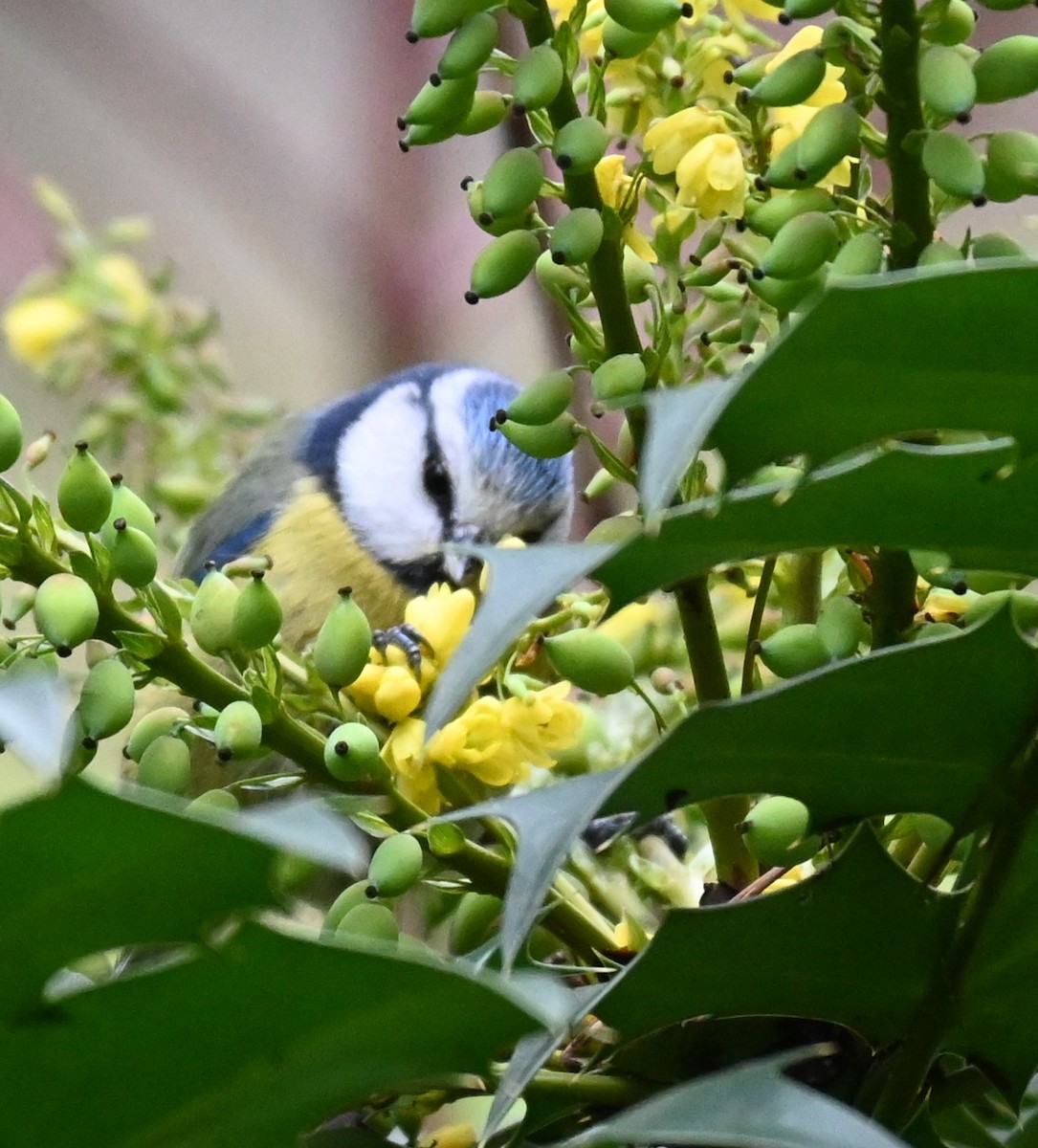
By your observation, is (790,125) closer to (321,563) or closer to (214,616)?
(214,616)

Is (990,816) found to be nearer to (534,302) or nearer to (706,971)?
(706,971)

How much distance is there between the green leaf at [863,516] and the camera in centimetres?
23

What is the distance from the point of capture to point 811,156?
313 millimetres

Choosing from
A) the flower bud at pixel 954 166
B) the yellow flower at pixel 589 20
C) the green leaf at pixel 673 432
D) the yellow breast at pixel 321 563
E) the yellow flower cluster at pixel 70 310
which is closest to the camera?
the green leaf at pixel 673 432

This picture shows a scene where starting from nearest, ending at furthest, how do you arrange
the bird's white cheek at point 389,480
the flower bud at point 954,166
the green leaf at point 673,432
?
1. the green leaf at point 673,432
2. the flower bud at point 954,166
3. the bird's white cheek at point 389,480

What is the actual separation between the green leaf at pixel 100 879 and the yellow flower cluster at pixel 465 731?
0.16 metres

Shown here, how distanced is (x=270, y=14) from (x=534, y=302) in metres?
1.09

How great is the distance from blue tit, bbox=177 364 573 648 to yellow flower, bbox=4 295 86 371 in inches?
8.8

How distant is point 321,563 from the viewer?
1132 millimetres

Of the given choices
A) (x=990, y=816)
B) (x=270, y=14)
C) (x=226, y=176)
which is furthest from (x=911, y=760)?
(x=270, y=14)

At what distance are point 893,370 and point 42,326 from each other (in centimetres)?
74

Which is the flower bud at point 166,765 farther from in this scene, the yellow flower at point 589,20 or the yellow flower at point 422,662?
the yellow flower at point 589,20

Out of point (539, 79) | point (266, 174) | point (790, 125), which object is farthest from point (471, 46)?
point (266, 174)

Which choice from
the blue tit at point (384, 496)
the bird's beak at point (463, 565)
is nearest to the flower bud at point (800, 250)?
the bird's beak at point (463, 565)
